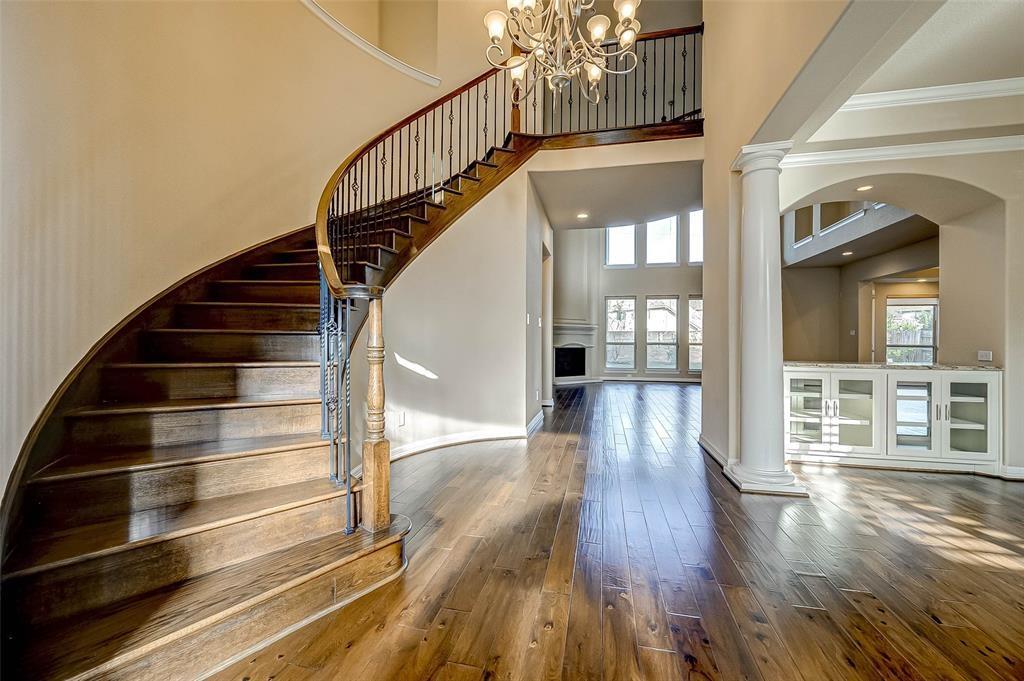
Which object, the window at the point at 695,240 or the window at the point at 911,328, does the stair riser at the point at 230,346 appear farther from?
the window at the point at 695,240

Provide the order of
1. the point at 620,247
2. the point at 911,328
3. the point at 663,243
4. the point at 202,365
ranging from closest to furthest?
the point at 202,365, the point at 911,328, the point at 663,243, the point at 620,247

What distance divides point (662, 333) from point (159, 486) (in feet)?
35.4

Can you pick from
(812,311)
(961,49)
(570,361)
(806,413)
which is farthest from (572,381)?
(961,49)

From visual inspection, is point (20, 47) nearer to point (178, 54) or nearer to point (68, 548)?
point (178, 54)


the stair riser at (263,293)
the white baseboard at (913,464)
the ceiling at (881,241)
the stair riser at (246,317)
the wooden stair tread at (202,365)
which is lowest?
the white baseboard at (913,464)

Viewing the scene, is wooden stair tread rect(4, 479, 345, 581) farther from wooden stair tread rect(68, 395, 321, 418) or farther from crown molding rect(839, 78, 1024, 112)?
crown molding rect(839, 78, 1024, 112)

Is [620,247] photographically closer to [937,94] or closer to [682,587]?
[937,94]

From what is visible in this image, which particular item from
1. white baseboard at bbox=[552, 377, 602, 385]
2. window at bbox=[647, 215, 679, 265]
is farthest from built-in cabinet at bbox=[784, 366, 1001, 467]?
window at bbox=[647, 215, 679, 265]

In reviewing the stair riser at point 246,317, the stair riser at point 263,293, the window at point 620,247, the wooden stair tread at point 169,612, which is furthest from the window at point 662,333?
the wooden stair tread at point 169,612

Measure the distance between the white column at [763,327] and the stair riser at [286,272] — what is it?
3368 millimetres

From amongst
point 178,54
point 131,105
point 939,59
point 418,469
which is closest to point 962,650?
point 418,469

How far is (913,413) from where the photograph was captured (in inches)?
136

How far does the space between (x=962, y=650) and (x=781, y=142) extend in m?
2.85

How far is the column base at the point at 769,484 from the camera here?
2840 mm
